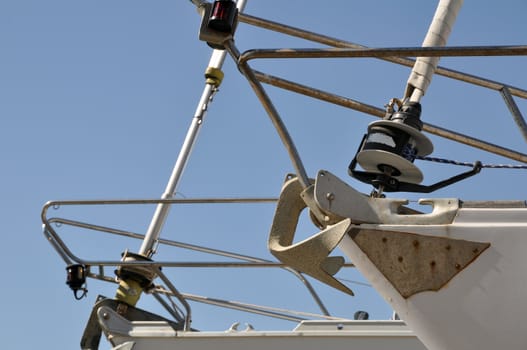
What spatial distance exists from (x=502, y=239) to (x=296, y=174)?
1.08 metres

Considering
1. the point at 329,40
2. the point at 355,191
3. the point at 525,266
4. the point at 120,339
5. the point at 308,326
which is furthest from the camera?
the point at 329,40

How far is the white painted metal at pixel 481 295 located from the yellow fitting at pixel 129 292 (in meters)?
3.55

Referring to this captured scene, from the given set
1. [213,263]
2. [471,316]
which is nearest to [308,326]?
[213,263]

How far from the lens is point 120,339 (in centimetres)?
746

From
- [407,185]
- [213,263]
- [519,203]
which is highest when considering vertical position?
[213,263]

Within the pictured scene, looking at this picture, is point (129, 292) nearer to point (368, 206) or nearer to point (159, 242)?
point (159, 242)

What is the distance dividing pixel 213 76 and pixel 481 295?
6.21m

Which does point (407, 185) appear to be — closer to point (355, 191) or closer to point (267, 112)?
point (355, 191)

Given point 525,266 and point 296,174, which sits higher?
point 296,174

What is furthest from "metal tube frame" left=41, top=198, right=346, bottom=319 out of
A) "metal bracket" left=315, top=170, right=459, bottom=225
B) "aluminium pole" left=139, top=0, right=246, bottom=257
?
"metal bracket" left=315, top=170, right=459, bottom=225

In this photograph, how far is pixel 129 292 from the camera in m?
8.19

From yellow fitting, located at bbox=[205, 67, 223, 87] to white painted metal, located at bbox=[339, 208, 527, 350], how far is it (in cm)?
584

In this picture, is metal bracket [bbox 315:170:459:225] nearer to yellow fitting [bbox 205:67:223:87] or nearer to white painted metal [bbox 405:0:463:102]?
white painted metal [bbox 405:0:463:102]

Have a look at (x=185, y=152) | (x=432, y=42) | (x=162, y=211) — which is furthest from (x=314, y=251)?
(x=185, y=152)
